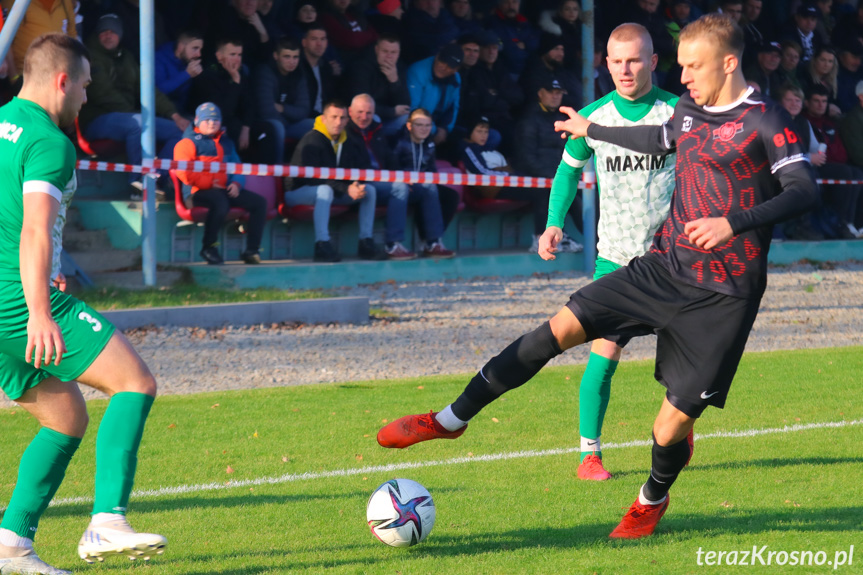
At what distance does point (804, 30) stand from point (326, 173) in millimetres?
10207

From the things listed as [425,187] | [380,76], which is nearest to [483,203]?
[425,187]

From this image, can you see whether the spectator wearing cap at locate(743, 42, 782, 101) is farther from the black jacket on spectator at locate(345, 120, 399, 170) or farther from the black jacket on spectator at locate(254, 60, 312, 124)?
the black jacket on spectator at locate(254, 60, 312, 124)

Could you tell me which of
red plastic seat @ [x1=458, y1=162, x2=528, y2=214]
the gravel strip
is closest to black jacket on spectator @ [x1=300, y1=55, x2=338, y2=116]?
red plastic seat @ [x1=458, y1=162, x2=528, y2=214]

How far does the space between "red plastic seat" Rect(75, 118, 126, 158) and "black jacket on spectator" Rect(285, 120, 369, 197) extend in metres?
1.94

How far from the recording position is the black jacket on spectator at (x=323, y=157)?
12.2 metres

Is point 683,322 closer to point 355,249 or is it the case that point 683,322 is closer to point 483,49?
point 355,249

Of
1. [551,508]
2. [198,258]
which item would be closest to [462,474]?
[551,508]

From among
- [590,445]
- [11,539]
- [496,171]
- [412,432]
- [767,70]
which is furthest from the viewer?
[767,70]

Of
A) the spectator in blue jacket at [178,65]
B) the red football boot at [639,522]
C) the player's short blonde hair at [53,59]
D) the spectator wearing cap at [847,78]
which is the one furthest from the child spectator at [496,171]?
the player's short blonde hair at [53,59]

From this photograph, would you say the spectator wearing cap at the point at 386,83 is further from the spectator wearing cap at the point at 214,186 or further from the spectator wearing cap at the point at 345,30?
the spectator wearing cap at the point at 214,186

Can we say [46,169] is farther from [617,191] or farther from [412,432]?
[617,191]

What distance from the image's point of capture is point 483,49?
14461mm

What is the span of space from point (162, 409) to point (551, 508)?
3.30m

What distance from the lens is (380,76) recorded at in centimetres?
1341
